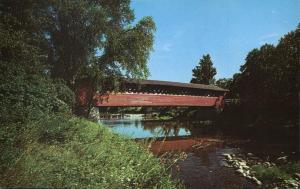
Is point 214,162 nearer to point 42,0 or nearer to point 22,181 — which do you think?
point 22,181

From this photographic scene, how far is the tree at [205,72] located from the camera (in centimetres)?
6112

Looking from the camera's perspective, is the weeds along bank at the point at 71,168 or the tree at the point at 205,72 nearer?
the weeds along bank at the point at 71,168

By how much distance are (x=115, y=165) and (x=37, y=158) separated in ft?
5.97

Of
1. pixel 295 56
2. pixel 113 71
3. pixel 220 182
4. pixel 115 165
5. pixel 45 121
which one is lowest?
pixel 220 182

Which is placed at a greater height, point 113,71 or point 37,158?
point 113,71

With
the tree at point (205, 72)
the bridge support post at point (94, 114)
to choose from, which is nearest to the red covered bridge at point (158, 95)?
the bridge support post at point (94, 114)

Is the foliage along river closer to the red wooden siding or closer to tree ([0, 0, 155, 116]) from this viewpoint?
tree ([0, 0, 155, 116])

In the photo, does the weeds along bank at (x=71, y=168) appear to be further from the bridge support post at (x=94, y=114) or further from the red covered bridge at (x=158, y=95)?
the red covered bridge at (x=158, y=95)

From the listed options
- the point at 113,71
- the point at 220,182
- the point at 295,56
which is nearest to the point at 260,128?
the point at 295,56

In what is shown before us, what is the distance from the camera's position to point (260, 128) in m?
29.7

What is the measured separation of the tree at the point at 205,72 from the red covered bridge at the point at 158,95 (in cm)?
2231

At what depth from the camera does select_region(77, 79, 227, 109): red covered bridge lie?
25.0 m

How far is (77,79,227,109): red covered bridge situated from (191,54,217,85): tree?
73.2 feet

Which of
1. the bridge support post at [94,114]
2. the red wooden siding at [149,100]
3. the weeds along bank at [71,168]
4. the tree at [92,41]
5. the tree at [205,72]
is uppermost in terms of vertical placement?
the tree at [205,72]
